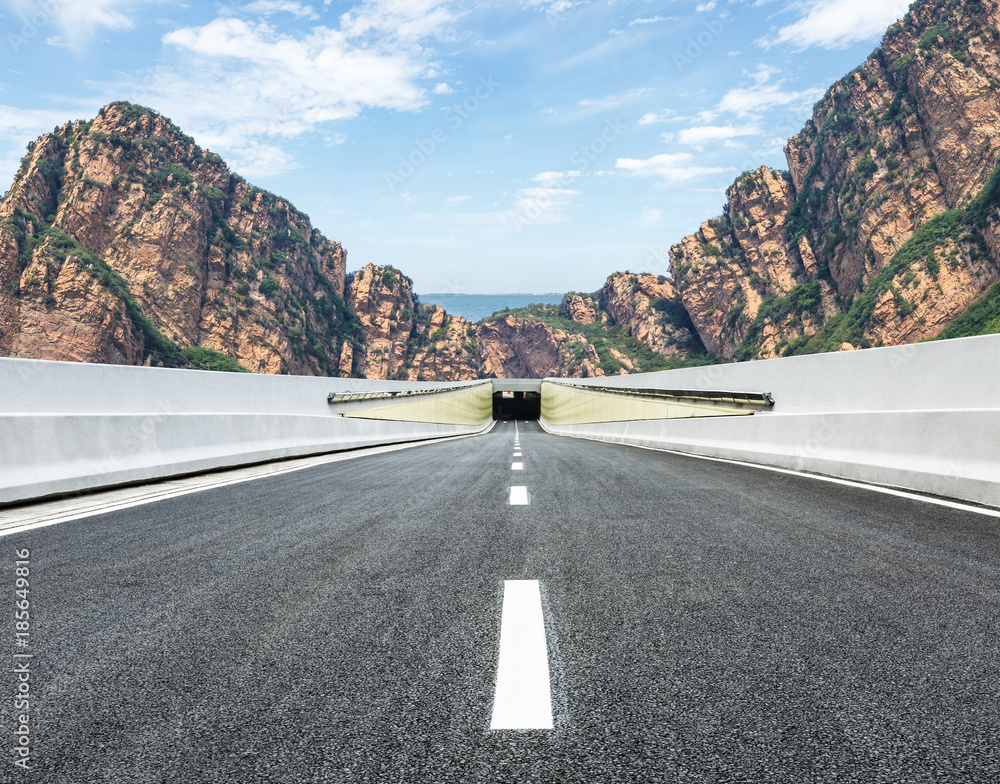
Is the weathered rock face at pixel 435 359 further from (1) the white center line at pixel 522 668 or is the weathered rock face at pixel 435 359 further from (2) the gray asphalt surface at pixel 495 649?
(1) the white center line at pixel 522 668

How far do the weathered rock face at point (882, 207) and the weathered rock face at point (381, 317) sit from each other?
278 ft

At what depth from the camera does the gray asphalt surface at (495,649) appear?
2209mm

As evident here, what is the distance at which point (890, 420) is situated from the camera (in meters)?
8.66

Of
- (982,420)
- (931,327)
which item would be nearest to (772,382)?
(982,420)

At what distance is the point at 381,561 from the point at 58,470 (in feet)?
17.3

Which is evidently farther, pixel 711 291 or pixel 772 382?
pixel 711 291

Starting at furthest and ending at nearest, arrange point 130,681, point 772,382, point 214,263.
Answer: point 214,263 → point 772,382 → point 130,681

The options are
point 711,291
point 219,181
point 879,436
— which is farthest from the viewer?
point 711,291

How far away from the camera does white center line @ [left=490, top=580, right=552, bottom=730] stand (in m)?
2.46

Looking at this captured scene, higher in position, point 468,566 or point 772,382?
point 772,382

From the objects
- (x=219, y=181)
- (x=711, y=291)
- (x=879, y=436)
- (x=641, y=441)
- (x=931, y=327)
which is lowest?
(x=641, y=441)

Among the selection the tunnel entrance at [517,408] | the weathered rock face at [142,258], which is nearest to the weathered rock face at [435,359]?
the weathered rock face at [142,258]

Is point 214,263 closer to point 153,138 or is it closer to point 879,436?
point 153,138

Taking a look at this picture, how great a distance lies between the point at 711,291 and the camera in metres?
163
